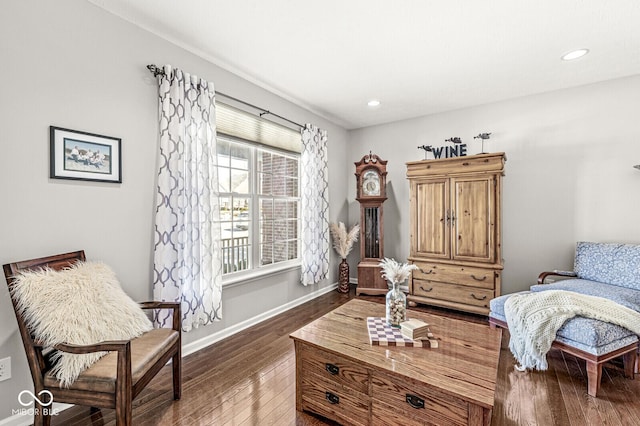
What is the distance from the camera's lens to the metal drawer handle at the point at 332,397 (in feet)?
5.26

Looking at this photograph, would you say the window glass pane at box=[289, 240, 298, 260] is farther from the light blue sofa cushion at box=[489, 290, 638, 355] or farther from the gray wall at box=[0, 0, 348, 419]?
the light blue sofa cushion at box=[489, 290, 638, 355]

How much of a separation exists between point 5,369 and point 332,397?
180cm

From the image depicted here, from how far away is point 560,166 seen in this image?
3346 millimetres

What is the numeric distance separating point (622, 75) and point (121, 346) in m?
4.92

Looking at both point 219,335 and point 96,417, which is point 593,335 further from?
point 96,417

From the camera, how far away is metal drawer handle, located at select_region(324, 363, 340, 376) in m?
1.58

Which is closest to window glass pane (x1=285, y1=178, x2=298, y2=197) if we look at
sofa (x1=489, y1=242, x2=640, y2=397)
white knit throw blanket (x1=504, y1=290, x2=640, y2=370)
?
sofa (x1=489, y1=242, x2=640, y2=397)

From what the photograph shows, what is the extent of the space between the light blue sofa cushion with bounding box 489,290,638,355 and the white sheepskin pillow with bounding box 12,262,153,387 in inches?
115

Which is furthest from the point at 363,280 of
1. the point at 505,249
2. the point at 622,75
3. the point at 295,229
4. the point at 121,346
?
the point at 622,75

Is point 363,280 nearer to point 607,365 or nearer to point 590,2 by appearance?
point 607,365

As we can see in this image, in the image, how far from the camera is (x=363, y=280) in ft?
13.4

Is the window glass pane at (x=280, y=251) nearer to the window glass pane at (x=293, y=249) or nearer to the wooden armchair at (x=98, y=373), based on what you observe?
the window glass pane at (x=293, y=249)

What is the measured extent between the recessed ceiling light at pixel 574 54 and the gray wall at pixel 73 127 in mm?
3298

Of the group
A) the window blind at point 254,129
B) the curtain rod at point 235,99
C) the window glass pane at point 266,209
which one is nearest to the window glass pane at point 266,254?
the window glass pane at point 266,209
